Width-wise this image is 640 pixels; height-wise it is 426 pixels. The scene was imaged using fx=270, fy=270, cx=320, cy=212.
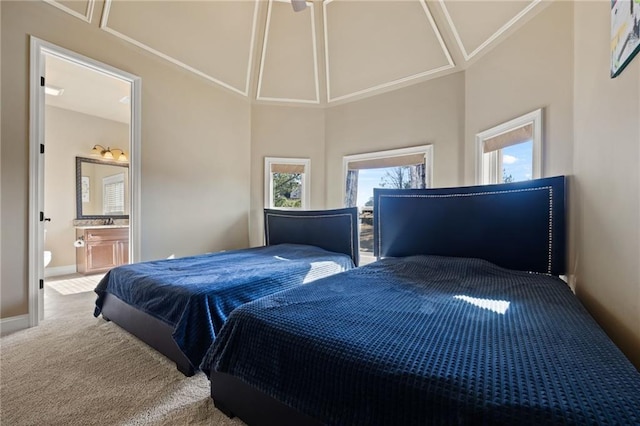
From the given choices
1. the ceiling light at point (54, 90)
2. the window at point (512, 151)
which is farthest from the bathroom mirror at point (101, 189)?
the window at point (512, 151)

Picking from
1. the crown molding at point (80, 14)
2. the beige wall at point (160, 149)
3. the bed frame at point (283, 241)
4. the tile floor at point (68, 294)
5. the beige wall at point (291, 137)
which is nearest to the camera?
the bed frame at point (283, 241)

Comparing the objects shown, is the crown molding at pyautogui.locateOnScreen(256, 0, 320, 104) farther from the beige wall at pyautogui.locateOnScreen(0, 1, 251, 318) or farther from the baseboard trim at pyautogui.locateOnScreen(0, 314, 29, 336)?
the baseboard trim at pyautogui.locateOnScreen(0, 314, 29, 336)

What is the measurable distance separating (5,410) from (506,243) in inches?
134

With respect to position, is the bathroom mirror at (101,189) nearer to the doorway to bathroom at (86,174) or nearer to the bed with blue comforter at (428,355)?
the doorway to bathroom at (86,174)

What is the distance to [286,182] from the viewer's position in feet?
15.2

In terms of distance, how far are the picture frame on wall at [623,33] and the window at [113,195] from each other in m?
6.55

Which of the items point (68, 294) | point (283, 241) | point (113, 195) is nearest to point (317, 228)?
point (283, 241)

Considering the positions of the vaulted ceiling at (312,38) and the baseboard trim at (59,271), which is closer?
the vaulted ceiling at (312,38)

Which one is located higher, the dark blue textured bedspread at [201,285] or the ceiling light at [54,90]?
the ceiling light at [54,90]

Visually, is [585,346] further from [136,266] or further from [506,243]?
[136,266]

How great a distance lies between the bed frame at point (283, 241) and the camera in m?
1.92

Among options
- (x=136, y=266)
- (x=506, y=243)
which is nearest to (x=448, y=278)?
(x=506, y=243)

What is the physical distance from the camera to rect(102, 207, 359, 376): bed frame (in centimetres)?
192

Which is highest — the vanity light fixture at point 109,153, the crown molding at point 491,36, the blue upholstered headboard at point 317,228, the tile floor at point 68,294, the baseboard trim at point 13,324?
the crown molding at point 491,36
